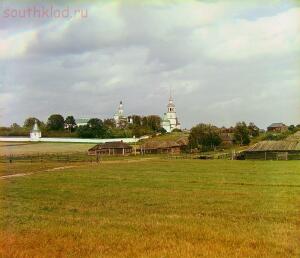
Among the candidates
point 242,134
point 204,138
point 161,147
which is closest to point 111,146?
point 161,147

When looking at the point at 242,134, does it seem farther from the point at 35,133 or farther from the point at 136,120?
the point at 136,120

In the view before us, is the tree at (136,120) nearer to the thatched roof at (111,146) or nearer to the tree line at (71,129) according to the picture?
the tree line at (71,129)

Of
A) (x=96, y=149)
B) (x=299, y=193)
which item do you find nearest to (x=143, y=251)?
(x=299, y=193)

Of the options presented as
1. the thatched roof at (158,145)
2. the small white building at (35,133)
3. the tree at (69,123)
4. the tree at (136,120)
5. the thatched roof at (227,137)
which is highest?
the tree at (136,120)

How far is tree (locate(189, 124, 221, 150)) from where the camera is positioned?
3904 inches

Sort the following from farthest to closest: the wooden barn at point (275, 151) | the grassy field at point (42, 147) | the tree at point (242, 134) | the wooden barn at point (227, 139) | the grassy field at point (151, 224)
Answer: the wooden barn at point (227, 139) < the tree at point (242, 134) < the grassy field at point (42, 147) < the wooden barn at point (275, 151) < the grassy field at point (151, 224)

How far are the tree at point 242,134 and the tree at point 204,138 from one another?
361cm

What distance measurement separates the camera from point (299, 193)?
22250 millimetres

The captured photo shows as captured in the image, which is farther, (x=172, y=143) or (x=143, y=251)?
(x=172, y=143)

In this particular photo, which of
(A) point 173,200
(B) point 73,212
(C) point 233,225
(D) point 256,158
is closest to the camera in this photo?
(C) point 233,225

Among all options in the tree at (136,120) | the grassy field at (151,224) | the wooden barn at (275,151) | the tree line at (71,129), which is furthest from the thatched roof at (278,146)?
the tree at (136,120)

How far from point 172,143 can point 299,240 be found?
95.5 m

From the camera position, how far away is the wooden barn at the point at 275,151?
68125 millimetres

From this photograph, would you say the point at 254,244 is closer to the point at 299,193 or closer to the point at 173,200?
the point at 173,200
